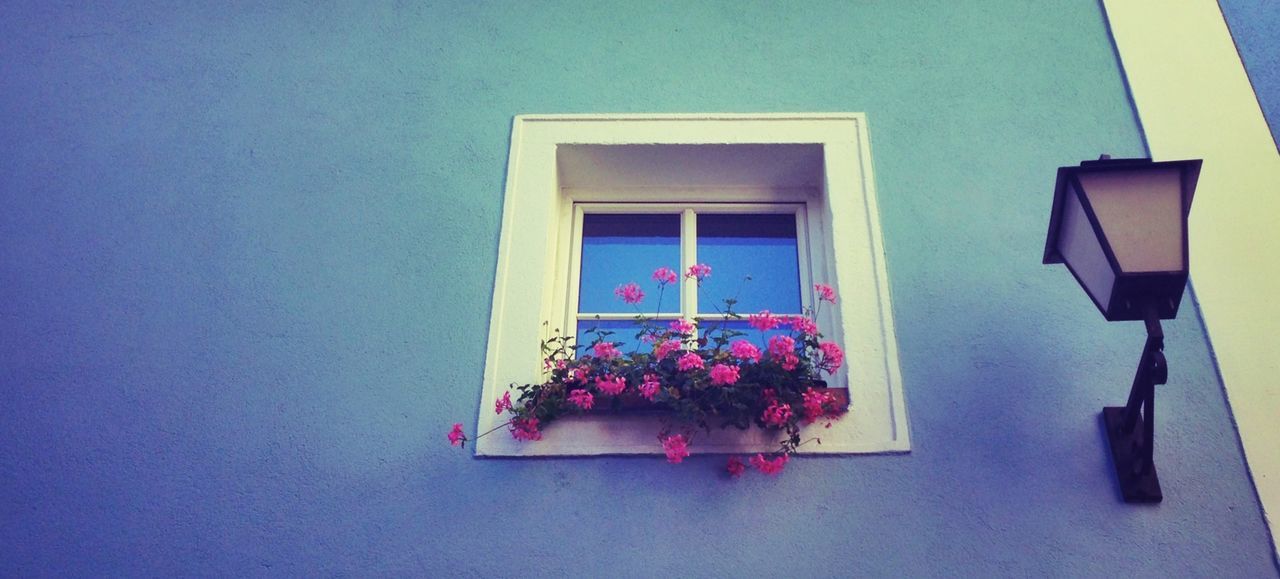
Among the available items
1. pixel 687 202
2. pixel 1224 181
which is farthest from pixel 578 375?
pixel 1224 181

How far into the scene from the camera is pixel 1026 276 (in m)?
2.50

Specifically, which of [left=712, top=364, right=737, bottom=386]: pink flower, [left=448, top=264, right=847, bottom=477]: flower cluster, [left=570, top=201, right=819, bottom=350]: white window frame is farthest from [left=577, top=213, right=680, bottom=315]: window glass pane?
[left=712, top=364, right=737, bottom=386]: pink flower

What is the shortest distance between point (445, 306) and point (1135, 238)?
185 cm

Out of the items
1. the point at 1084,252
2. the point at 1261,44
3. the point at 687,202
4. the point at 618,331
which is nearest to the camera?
the point at 1084,252

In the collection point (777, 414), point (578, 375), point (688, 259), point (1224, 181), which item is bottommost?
point (777, 414)

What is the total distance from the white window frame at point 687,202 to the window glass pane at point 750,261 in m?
0.08

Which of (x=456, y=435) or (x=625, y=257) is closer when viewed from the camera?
(x=456, y=435)

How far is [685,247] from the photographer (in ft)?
9.41

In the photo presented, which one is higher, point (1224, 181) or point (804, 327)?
point (1224, 181)

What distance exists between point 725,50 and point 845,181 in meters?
0.72

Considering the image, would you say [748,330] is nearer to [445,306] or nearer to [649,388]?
[649,388]

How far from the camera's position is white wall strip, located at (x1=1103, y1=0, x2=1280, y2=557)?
7.38 ft

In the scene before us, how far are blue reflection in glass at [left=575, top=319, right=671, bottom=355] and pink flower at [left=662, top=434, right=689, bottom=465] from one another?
52 cm

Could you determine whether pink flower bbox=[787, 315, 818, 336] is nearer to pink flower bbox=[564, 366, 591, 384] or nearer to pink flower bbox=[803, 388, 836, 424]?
pink flower bbox=[803, 388, 836, 424]
